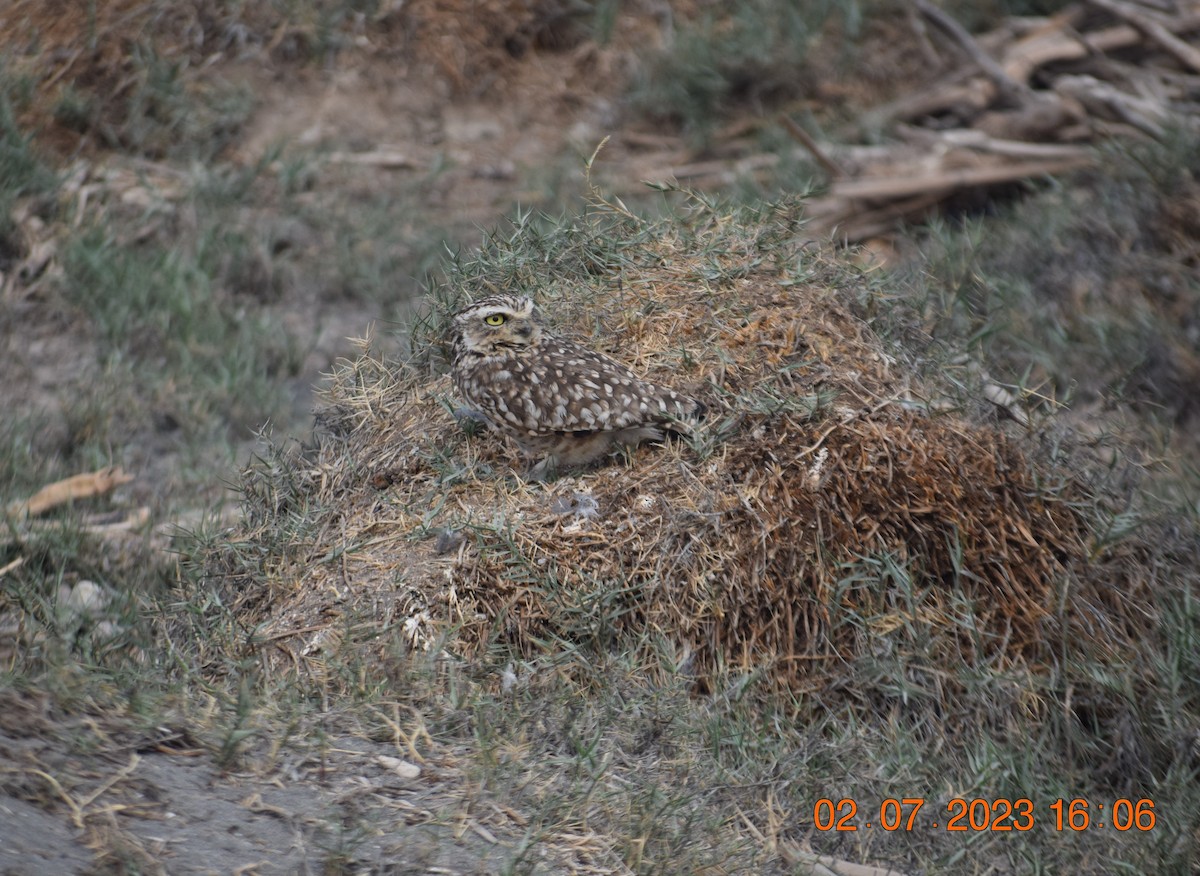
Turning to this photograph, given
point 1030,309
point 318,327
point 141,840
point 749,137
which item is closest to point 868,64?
point 749,137

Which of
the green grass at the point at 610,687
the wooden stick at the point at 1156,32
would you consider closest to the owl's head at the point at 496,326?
the green grass at the point at 610,687

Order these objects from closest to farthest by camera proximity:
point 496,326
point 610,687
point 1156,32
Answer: point 610,687, point 496,326, point 1156,32

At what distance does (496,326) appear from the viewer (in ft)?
15.8

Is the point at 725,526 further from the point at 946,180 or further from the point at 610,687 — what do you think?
the point at 946,180

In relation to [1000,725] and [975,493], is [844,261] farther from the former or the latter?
[1000,725]

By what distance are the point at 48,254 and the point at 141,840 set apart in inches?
224

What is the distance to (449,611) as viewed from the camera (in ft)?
14.5

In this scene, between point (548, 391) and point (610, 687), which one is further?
point (548, 391)
